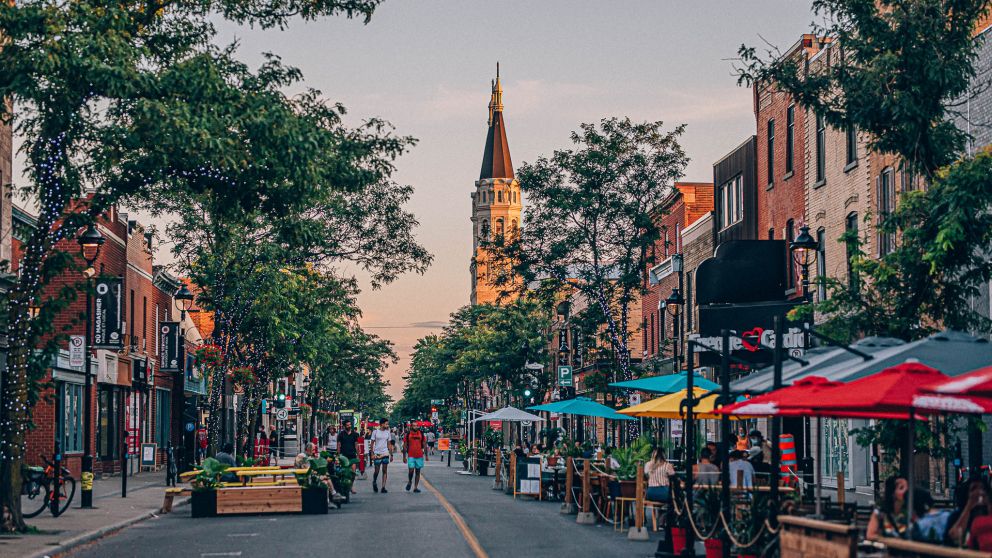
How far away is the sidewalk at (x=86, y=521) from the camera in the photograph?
63.3 feet

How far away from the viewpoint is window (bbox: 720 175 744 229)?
152 feet

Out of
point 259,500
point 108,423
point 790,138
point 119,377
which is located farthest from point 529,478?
point 119,377

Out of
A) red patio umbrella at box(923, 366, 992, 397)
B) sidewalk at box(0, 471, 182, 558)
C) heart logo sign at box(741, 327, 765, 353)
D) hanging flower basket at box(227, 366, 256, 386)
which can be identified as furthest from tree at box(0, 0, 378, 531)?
hanging flower basket at box(227, 366, 256, 386)

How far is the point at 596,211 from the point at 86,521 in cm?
2540

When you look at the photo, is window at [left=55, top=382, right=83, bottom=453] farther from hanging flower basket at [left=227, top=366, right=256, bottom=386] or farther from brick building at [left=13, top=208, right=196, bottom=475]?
hanging flower basket at [left=227, top=366, right=256, bottom=386]

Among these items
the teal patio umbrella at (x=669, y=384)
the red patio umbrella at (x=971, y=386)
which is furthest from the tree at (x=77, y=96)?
the red patio umbrella at (x=971, y=386)

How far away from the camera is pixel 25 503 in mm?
30203

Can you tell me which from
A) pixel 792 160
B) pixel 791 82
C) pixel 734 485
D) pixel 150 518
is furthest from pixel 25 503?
pixel 792 160

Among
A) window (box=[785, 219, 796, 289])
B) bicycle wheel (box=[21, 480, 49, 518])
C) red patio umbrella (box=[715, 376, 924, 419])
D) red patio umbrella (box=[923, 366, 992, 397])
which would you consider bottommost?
bicycle wheel (box=[21, 480, 49, 518])

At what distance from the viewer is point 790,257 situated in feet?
133

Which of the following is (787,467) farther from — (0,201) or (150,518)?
(0,201)

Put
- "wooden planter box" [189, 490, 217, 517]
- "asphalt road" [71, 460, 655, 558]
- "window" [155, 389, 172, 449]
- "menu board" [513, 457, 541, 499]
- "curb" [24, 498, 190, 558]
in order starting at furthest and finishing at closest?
"window" [155, 389, 172, 449], "menu board" [513, 457, 541, 499], "wooden planter box" [189, 490, 217, 517], "asphalt road" [71, 460, 655, 558], "curb" [24, 498, 190, 558]

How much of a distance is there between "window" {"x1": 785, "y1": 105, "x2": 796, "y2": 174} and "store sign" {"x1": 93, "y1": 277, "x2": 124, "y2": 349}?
20.8 meters

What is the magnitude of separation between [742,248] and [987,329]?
20.2m
